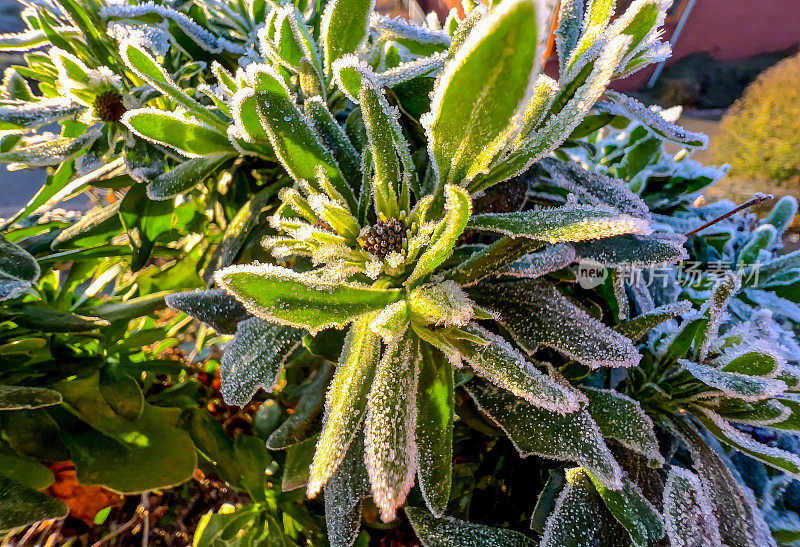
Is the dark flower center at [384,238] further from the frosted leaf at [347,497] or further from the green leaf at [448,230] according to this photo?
the frosted leaf at [347,497]

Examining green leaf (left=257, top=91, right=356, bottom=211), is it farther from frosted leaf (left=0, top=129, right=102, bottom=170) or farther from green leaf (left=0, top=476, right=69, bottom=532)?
green leaf (left=0, top=476, right=69, bottom=532)

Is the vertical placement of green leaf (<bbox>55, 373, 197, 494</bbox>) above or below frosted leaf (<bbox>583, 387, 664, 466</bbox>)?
below

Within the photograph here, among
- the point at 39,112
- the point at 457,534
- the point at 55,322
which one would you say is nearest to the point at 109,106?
the point at 39,112

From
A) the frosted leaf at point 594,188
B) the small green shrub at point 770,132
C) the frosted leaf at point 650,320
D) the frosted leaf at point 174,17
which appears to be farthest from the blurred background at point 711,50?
the frosted leaf at point 650,320

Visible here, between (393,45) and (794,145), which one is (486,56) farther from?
(794,145)

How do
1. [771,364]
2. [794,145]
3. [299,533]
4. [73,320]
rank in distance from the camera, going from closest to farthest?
[771,364], [73,320], [299,533], [794,145]

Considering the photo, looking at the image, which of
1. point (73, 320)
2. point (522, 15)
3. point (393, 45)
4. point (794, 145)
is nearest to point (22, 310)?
point (73, 320)

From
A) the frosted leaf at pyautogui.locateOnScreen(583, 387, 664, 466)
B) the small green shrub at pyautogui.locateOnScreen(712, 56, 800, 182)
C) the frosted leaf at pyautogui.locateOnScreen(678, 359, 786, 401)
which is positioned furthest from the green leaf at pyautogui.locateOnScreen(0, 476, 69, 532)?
the small green shrub at pyautogui.locateOnScreen(712, 56, 800, 182)
